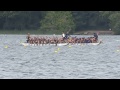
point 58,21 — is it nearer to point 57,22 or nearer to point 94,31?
point 57,22

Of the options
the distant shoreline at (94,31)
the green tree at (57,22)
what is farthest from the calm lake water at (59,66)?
the green tree at (57,22)

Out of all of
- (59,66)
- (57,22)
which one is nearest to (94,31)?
(57,22)

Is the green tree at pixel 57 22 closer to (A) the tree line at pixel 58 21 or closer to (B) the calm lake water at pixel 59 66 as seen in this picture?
(A) the tree line at pixel 58 21

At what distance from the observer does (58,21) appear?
86.5m

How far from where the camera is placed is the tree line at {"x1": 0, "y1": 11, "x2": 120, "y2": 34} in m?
82.4

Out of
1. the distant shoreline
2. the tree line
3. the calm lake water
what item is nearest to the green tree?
the tree line

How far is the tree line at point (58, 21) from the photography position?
82.4 m
